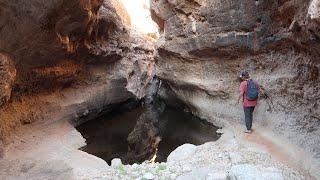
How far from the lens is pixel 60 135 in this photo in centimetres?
1183

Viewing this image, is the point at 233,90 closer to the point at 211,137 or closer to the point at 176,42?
the point at 211,137

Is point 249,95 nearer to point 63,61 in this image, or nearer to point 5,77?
point 5,77

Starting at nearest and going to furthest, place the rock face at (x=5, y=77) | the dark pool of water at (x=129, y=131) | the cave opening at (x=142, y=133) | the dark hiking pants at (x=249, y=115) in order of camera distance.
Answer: the rock face at (x=5, y=77)
the dark hiking pants at (x=249, y=115)
the cave opening at (x=142, y=133)
the dark pool of water at (x=129, y=131)

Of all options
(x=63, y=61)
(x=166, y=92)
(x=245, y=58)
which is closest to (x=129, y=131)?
(x=63, y=61)

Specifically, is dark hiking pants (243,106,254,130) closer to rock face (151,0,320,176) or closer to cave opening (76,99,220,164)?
rock face (151,0,320,176)

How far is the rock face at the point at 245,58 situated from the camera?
9094 millimetres

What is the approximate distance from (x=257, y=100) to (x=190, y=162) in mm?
3745

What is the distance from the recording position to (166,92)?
1755 cm

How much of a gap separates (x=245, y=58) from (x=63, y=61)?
21.7 feet

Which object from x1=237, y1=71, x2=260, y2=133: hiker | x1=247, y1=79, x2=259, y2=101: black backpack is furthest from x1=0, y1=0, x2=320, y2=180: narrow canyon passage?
x1=247, y1=79, x2=259, y2=101: black backpack

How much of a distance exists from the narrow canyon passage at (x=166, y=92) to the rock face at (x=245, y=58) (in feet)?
0.12

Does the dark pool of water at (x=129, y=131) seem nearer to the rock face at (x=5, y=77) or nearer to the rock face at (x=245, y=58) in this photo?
the rock face at (x=245, y=58)

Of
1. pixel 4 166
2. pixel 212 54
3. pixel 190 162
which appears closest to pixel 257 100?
pixel 212 54

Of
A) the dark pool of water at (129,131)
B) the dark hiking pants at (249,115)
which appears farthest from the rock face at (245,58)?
the dark pool of water at (129,131)
